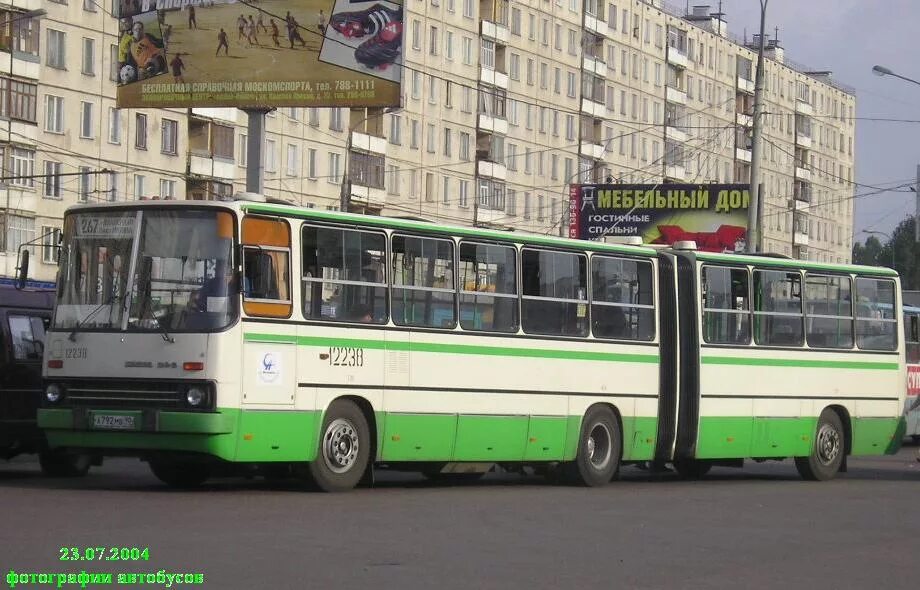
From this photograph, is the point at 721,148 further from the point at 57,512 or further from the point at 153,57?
the point at 57,512

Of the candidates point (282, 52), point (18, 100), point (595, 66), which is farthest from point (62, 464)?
point (595, 66)

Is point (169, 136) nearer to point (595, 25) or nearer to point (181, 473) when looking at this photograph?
point (595, 25)

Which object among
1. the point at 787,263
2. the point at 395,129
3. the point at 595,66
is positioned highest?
the point at 595,66

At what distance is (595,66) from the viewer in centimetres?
9144

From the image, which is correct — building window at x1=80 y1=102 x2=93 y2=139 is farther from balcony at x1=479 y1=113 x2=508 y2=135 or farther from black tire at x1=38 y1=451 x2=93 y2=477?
black tire at x1=38 y1=451 x2=93 y2=477

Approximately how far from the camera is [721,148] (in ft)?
346

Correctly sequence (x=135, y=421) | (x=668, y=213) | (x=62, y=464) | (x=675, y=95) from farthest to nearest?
(x=675, y=95), (x=668, y=213), (x=62, y=464), (x=135, y=421)

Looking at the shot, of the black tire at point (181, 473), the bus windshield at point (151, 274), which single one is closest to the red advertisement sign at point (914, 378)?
the black tire at point (181, 473)

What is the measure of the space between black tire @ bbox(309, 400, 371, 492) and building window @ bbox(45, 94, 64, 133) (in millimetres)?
43075

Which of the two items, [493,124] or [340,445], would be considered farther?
[493,124]

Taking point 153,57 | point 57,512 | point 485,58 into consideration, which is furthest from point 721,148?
point 57,512

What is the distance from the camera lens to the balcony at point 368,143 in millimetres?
72062

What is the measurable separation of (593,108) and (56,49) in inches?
1514

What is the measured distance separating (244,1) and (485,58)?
48732mm
